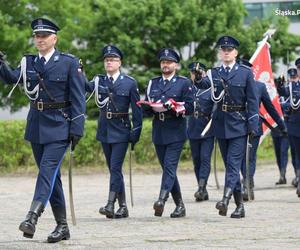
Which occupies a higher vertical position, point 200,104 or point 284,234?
point 200,104

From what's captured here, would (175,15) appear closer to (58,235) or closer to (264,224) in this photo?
(264,224)

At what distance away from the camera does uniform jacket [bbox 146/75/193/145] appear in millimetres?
11461

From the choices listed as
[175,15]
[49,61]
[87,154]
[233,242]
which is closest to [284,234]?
[233,242]

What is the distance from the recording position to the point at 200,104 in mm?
14711

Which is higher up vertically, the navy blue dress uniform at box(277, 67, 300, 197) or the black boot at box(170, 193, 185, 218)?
the navy blue dress uniform at box(277, 67, 300, 197)

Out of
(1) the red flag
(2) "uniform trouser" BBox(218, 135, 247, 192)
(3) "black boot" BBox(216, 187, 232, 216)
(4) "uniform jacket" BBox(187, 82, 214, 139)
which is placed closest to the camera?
(3) "black boot" BBox(216, 187, 232, 216)

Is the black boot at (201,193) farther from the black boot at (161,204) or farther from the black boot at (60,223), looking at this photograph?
the black boot at (60,223)

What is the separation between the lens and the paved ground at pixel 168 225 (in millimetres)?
9049

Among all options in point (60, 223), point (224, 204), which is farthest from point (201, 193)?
point (60, 223)

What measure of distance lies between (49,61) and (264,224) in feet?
10.9

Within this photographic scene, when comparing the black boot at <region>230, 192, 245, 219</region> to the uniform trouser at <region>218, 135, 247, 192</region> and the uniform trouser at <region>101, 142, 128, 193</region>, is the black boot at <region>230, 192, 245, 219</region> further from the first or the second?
the uniform trouser at <region>101, 142, 128, 193</region>

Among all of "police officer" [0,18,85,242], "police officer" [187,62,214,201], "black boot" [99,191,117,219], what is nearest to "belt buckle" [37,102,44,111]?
"police officer" [0,18,85,242]

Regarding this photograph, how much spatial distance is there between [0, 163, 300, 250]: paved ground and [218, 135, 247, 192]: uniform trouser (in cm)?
47

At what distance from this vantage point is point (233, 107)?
11461 millimetres
